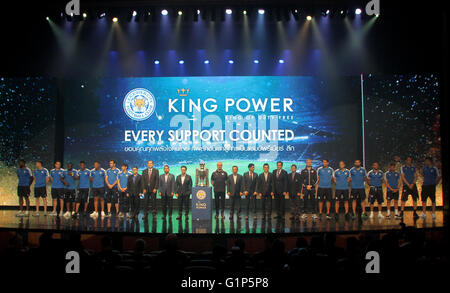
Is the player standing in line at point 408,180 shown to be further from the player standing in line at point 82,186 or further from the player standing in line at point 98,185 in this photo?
the player standing in line at point 82,186

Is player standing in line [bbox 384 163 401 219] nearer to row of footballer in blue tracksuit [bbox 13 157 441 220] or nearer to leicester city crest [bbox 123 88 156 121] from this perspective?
row of footballer in blue tracksuit [bbox 13 157 441 220]

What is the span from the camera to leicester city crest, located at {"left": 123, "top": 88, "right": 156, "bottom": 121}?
12.9 metres

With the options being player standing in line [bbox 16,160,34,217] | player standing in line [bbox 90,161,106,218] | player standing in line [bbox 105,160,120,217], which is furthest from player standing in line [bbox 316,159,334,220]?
player standing in line [bbox 16,160,34,217]

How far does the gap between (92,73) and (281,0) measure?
6.93 m

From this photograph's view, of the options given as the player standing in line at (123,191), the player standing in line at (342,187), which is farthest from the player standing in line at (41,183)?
the player standing in line at (342,187)

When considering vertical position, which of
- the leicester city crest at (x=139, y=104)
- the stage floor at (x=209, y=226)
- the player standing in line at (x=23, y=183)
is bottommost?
the stage floor at (x=209, y=226)

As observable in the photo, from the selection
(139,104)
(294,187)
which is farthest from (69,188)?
(294,187)

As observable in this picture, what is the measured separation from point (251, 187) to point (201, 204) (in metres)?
1.83

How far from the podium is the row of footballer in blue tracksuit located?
1.04 metres

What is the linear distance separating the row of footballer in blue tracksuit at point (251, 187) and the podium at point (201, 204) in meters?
1.04

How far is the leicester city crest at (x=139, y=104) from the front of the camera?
510 inches
